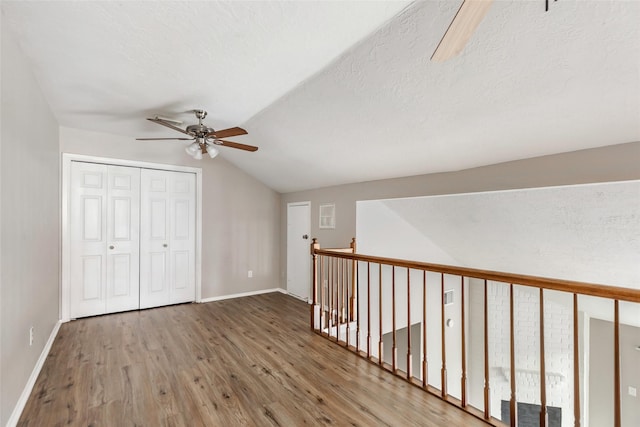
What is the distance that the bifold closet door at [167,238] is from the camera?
4309mm

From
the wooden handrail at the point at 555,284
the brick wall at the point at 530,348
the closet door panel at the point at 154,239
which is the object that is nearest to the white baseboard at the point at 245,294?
the closet door panel at the point at 154,239

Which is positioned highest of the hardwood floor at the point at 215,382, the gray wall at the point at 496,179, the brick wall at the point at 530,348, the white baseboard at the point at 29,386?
the gray wall at the point at 496,179

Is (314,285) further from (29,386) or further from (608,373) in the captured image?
(608,373)

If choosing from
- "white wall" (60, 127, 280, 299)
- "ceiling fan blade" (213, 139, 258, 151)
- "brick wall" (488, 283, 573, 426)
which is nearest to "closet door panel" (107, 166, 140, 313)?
"white wall" (60, 127, 280, 299)

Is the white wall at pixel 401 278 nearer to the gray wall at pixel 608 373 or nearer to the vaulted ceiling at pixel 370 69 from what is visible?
the vaulted ceiling at pixel 370 69

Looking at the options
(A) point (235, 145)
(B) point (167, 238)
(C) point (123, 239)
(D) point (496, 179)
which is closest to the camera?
(D) point (496, 179)

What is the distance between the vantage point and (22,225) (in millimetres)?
2098

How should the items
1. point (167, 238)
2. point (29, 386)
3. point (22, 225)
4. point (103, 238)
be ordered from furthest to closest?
point (167, 238) < point (103, 238) < point (29, 386) < point (22, 225)

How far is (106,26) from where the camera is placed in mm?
1814

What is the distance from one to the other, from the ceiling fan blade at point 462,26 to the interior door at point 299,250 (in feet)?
12.6

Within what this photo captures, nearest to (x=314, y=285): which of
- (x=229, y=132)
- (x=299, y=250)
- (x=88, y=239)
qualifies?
(x=299, y=250)

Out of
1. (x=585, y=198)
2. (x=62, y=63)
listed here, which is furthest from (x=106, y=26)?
(x=585, y=198)

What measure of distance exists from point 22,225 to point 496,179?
3909mm

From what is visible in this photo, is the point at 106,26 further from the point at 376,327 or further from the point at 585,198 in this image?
the point at 376,327
